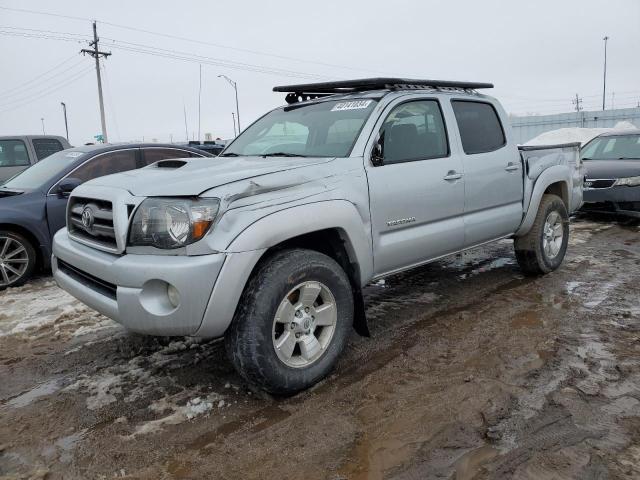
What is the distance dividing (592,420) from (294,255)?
1841 millimetres

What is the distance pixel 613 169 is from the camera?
326 inches

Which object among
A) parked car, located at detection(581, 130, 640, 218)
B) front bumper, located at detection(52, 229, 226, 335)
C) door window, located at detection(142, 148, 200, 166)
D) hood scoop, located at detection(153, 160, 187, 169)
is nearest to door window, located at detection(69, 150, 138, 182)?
door window, located at detection(142, 148, 200, 166)

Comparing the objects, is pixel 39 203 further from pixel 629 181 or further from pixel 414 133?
pixel 629 181

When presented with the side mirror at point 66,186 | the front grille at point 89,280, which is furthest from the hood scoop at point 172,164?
the side mirror at point 66,186

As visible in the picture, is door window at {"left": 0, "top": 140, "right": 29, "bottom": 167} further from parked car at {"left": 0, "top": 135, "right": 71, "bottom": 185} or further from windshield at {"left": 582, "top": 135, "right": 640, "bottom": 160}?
windshield at {"left": 582, "top": 135, "right": 640, "bottom": 160}

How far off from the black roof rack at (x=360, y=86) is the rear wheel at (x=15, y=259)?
336 centimetres

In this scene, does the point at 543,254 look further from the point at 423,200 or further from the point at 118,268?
the point at 118,268

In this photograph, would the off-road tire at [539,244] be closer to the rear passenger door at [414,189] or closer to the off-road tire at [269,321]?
the rear passenger door at [414,189]

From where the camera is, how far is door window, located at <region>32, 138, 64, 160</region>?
9.37 m

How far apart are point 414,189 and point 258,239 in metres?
1.46

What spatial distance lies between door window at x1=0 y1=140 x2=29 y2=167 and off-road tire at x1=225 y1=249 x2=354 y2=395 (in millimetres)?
8543

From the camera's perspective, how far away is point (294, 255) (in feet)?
9.59

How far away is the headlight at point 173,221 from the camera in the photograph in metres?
2.63

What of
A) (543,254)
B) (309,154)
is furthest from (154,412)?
(543,254)
